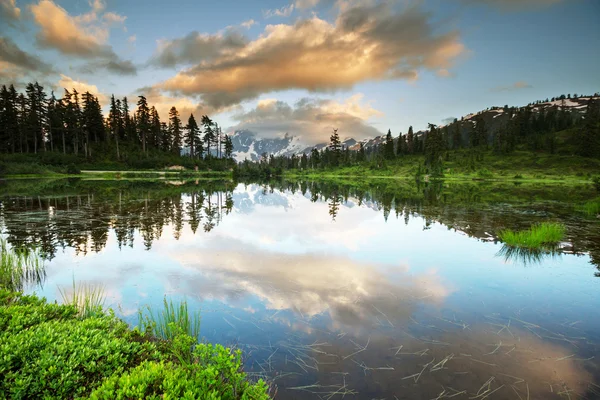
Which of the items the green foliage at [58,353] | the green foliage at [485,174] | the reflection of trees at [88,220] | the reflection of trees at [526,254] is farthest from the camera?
the green foliage at [485,174]

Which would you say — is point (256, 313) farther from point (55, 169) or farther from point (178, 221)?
point (55, 169)

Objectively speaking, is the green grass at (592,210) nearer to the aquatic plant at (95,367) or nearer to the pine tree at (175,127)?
the aquatic plant at (95,367)

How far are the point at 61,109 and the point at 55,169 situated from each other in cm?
3020

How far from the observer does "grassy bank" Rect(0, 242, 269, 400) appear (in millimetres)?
3748

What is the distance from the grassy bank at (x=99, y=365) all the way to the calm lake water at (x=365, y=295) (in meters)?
1.43

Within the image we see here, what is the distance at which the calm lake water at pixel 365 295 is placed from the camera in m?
5.43

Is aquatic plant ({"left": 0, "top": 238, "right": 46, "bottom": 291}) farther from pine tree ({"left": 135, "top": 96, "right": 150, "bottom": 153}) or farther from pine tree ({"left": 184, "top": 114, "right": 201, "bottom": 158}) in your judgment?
pine tree ({"left": 184, "top": 114, "right": 201, "bottom": 158})

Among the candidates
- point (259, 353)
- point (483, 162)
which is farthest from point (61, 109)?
point (483, 162)

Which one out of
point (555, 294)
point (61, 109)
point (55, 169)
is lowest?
point (555, 294)

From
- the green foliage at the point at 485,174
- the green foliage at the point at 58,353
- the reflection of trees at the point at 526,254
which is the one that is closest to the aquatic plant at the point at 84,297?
the green foliage at the point at 58,353

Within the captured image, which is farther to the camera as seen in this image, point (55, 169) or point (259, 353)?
point (55, 169)

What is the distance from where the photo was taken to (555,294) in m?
9.00

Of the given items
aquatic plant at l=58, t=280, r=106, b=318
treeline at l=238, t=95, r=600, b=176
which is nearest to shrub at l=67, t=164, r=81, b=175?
treeline at l=238, t=95, r=600, b=176

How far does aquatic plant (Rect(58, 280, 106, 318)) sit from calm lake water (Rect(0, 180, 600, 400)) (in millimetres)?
261
